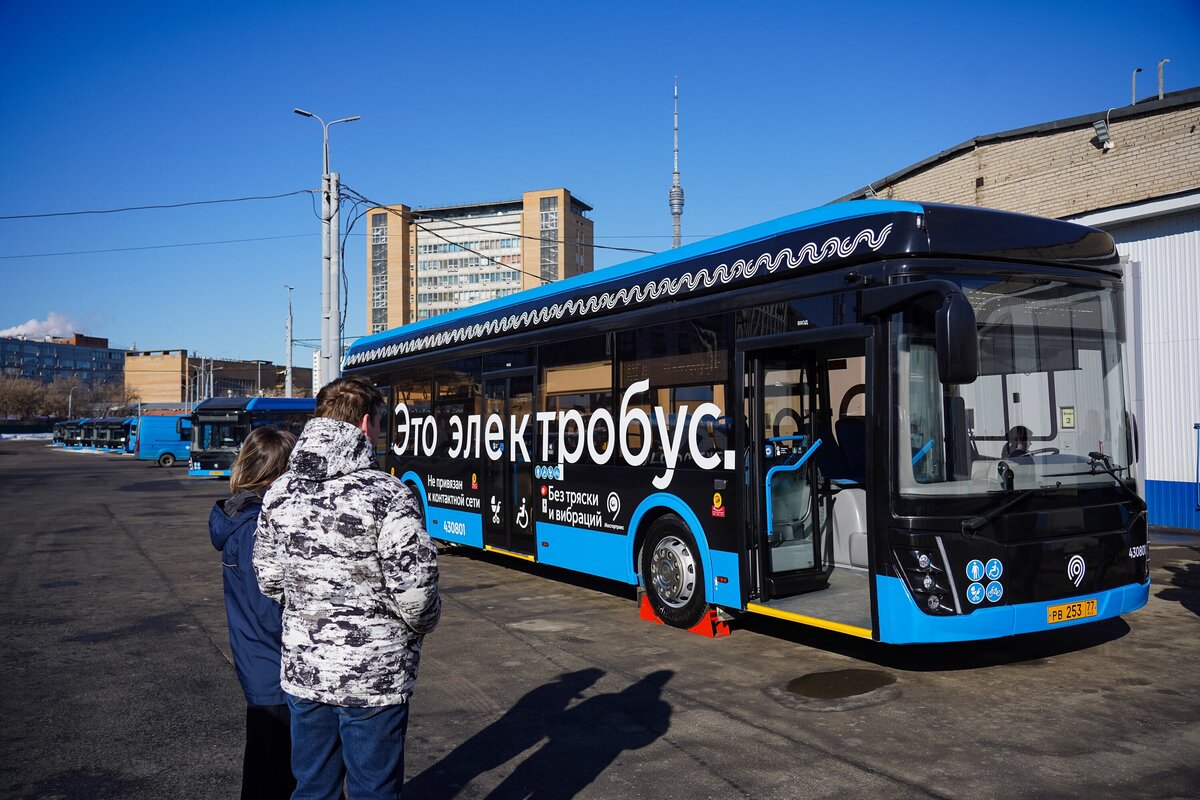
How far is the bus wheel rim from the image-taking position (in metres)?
7.98

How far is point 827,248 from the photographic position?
662cm

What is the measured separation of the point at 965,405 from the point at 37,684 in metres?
6.97

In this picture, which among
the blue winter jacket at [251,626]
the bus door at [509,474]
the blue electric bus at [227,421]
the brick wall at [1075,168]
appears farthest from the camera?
the blue electric bus at [227,421]

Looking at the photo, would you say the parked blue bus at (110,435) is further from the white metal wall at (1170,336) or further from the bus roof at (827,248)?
the white metal wall at (1170,336)

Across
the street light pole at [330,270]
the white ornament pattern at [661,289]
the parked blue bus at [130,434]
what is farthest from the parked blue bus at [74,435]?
the white ornament pattern at [661,289]

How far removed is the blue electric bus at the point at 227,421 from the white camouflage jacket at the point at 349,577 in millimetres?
32730

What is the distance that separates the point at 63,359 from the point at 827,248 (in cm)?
18897

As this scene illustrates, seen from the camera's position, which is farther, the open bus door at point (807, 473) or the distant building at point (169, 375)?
the distant building at point (169, 375)

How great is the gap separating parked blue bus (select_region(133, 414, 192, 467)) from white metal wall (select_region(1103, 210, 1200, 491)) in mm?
44423

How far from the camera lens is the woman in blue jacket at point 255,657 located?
11.2ft

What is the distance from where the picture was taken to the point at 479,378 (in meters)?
11.7

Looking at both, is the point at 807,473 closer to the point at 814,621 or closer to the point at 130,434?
the point at 814,621

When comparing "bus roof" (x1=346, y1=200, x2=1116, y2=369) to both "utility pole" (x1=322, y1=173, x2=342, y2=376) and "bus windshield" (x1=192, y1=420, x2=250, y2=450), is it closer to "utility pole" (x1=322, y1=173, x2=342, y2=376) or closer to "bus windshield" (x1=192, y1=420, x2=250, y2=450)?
"utility pole" (x1=322, y1=173, x2=342, y2=376)

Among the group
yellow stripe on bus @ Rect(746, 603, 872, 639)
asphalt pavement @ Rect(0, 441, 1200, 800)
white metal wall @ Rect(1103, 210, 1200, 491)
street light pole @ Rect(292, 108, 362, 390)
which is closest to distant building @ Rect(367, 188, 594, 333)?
street light pole @ Rect(292, 108, 362, 390)
